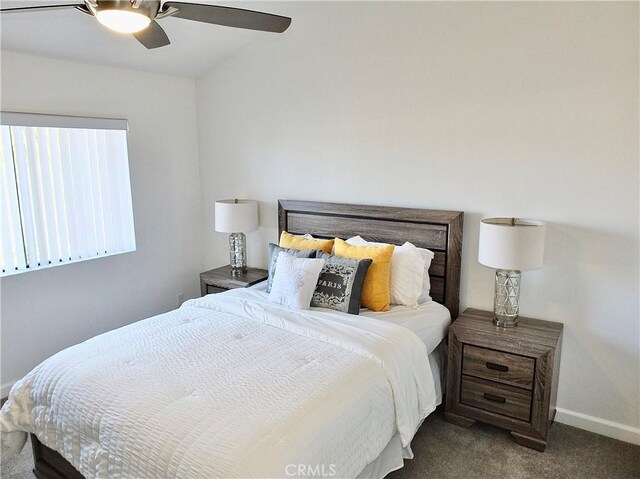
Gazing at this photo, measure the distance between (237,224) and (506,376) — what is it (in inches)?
90.2

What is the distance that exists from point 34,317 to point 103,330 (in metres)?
0.56

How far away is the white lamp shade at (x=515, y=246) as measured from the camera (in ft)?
8.24

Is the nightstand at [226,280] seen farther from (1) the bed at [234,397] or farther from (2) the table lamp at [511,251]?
(2) the table lamp at [511,251]

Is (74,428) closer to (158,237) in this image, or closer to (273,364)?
(273,364)

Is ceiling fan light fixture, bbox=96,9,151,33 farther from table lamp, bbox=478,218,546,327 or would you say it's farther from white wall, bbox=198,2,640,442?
table lamp, bbox=478,218,546,327

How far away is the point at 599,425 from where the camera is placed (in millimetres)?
2736

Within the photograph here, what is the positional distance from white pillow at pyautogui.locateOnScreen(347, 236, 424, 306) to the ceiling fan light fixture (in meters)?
1.90

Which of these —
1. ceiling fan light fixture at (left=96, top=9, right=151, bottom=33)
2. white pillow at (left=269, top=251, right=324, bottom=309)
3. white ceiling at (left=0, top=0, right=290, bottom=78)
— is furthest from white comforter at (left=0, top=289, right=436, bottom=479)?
white ceiling at (left=0, top=0, right=290, bottom=78)

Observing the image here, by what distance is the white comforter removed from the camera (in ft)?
5.40

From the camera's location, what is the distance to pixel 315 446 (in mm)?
1688

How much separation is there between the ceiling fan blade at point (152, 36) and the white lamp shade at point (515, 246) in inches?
78.0

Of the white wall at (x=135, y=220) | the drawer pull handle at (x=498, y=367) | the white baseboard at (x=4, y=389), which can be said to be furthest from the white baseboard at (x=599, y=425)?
the white baseboard at (x=4, y=389)

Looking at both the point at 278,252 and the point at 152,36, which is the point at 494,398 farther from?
the point at 152,36

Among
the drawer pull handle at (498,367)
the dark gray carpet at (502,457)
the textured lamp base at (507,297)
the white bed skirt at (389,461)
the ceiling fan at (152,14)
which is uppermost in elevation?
the ceiling fan at (152,14)
